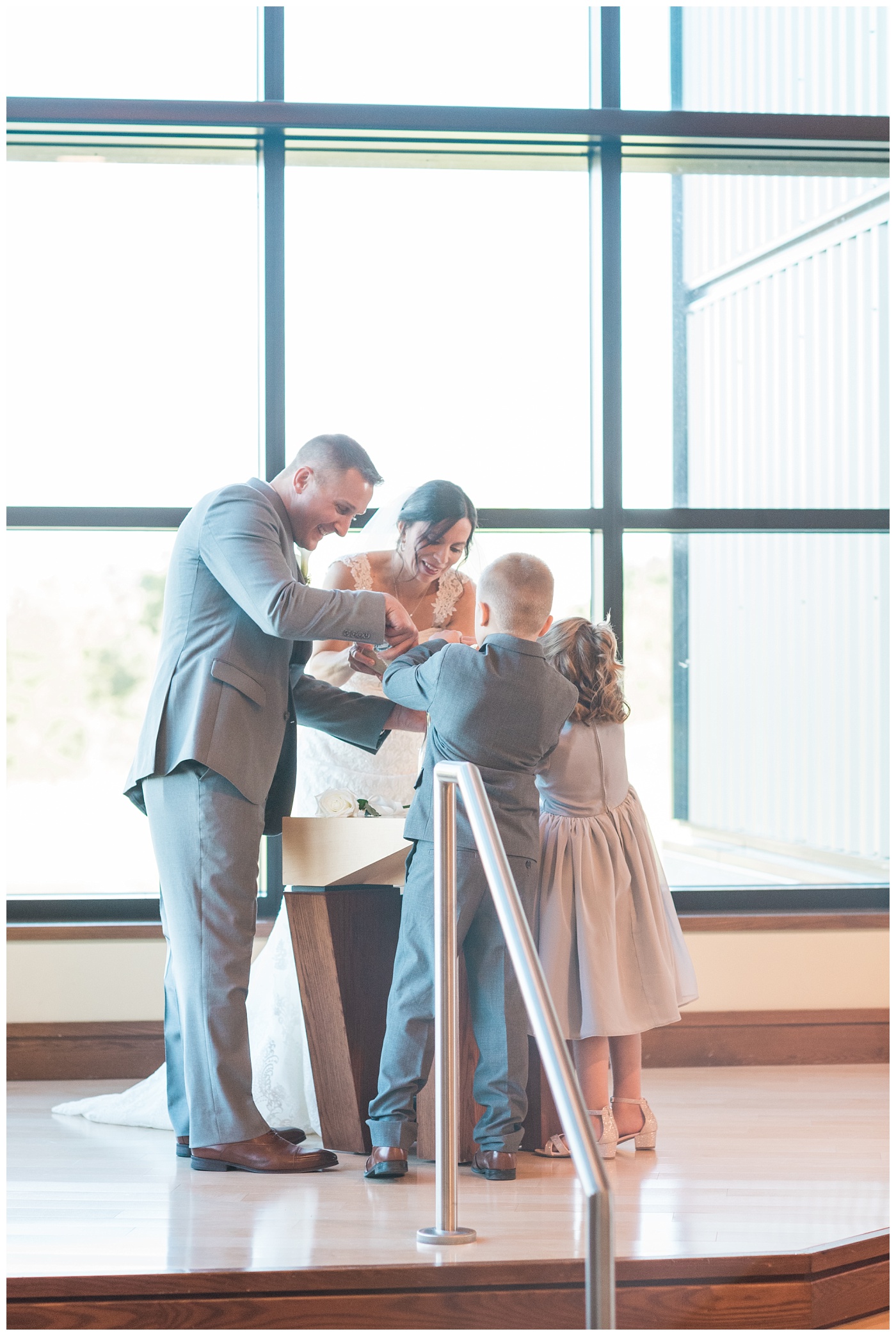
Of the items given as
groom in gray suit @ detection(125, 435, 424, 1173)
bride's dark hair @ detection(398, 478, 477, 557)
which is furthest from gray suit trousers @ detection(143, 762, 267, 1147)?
bride's dark hair @ detection(398, 478, 477, 557)

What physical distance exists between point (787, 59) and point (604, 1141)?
3631 millimetres

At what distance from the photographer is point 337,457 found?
8.77ft

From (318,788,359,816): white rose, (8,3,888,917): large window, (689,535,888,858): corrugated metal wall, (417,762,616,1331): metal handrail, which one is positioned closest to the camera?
(417,762,616,1331): metal handrail

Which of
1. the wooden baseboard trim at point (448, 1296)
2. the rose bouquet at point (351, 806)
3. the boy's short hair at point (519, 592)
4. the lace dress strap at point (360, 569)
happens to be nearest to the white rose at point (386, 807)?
the rose bouquet at point (351, 806)

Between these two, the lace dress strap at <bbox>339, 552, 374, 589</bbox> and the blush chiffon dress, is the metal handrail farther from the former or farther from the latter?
the lace dress strap at <bbox>339, 552, 374, 589</bbox>

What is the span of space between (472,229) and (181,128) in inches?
39.3

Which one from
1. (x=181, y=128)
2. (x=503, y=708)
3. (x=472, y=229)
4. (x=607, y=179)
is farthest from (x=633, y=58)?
(x=503, y=708)

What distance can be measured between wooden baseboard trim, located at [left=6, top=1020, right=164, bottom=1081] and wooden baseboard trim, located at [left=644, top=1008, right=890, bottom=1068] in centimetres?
151

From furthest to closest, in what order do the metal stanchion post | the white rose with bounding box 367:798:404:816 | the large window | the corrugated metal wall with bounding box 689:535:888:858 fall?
the corrugated metal wall with bounding box 689:535:888:858 < the large window < the white rose with bounding box 367:798:404:816 < the metal stanchion post

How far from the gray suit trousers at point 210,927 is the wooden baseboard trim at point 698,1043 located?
3.84 feet

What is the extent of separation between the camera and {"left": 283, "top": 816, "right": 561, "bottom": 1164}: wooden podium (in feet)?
8.83

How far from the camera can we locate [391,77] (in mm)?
4148

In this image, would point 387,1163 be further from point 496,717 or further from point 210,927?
point 496,717

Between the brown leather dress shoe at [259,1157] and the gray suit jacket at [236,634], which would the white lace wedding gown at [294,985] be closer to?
the brown leather dress shoe at [259,1157]
